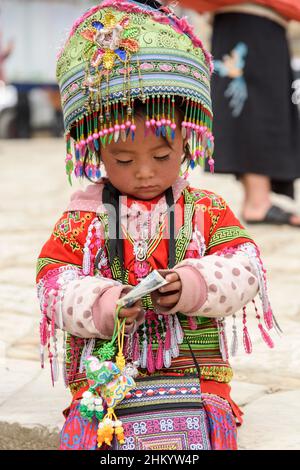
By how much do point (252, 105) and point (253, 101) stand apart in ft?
0.08

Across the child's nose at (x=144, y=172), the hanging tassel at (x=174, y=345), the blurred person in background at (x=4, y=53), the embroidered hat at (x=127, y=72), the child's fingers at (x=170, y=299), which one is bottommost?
the hanging tassel at (x=174, y=345)

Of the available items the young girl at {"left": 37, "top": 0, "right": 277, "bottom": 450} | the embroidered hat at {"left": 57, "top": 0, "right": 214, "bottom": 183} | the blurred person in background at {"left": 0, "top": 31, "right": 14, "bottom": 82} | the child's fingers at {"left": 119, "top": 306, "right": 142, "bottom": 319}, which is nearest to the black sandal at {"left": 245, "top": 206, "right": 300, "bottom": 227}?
the young girl at {"left": 37, "top": 0, "right": 277, "bottom": 450}

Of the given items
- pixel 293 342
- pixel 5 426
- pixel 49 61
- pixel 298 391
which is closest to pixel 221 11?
pixel 293 342

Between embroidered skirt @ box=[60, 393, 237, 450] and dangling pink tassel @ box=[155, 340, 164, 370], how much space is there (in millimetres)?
130

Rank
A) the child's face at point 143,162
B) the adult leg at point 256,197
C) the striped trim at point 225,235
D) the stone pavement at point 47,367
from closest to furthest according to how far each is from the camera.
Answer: the child's face at point 143,162 < the striped trim at point 225,235 < the stone pavement at point 47,367 < the adult leg at point 256,197

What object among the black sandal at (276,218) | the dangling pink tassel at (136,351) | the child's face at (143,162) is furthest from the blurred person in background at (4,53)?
the dangling pink tassel at (136,351)

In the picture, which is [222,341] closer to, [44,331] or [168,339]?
[168,339]

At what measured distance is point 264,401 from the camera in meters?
2.53

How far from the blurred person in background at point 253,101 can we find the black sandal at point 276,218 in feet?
0.52

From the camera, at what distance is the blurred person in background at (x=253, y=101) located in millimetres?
4902

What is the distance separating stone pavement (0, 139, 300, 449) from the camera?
7.66 ft

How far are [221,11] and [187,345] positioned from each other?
125 inches

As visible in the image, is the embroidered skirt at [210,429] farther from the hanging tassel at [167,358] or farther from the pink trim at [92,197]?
the pink trim at [92,197]

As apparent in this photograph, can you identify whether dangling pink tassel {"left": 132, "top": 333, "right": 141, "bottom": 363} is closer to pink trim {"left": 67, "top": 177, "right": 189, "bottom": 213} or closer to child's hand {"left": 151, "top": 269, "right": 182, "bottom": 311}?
child's hand {"left": 151, "top": 269, "right": 182, "bottom": 311}
